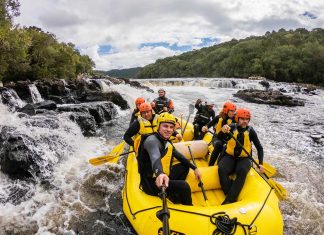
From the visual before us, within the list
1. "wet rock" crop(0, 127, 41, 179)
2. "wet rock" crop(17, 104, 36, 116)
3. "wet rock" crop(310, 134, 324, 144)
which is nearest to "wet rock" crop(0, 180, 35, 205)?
"wet rock" crop(0, 127, 41, 179)

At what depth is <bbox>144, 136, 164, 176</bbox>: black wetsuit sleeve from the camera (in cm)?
398

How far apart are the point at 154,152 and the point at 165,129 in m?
0.38

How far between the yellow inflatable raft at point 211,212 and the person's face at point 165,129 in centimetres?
94

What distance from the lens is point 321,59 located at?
48.3 m

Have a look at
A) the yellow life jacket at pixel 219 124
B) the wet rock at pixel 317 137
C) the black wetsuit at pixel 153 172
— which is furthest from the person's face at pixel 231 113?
the wet rock at pixel 317 137

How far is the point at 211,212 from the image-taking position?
426cm

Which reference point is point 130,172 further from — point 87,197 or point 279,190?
point 279,190

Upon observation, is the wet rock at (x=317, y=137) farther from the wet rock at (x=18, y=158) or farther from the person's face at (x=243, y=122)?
the wet rock at (x=18, y=158)

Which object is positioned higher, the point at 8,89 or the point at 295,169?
the point at 8,89

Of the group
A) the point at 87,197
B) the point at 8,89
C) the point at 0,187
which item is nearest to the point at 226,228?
the point at 87,197

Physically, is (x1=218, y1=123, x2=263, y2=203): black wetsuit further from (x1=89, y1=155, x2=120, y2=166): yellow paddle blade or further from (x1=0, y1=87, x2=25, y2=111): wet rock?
(x1=0, y1=87, x2=25, y2=111): wet rock

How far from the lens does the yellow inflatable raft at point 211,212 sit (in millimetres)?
4102

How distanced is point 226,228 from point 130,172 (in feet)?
7.74

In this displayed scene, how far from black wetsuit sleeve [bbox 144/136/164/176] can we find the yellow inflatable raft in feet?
2.43
